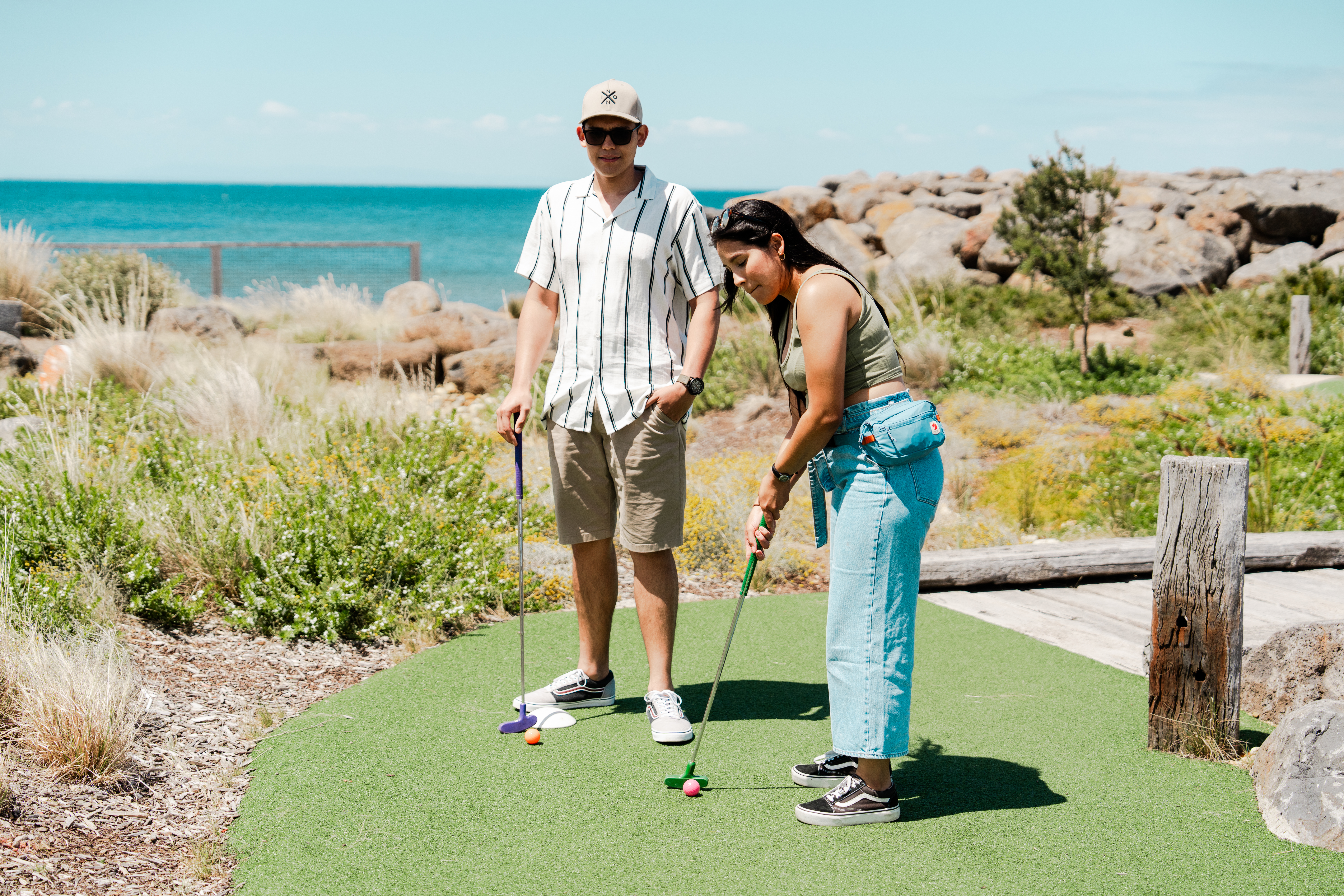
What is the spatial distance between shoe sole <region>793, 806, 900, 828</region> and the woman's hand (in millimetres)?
724

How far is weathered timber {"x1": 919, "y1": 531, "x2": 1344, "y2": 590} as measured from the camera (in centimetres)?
552

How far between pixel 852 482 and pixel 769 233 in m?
0.68

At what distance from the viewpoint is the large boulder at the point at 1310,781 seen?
2.84 meters

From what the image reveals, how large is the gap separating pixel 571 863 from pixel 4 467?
4218 millimetres

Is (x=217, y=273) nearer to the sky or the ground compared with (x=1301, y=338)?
nearer to the sky

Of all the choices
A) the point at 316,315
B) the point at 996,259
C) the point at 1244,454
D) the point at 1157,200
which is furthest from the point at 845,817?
the point at 1157,200

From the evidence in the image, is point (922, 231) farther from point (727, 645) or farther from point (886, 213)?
point (727, 645)

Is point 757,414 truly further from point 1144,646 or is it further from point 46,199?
point 46,199

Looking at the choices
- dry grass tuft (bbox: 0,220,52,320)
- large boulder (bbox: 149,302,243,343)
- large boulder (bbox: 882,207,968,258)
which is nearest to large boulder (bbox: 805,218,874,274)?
large boulder (bbox: 882,207,968,258)

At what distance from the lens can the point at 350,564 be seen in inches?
189

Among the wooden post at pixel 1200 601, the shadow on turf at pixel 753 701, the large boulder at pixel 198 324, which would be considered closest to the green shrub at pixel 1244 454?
the wooden post at pixel 1200 601

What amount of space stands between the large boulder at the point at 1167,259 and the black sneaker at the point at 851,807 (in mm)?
13448

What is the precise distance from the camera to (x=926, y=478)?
2773 mm

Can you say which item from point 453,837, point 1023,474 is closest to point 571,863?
point 453,837
